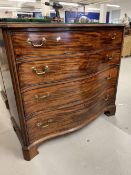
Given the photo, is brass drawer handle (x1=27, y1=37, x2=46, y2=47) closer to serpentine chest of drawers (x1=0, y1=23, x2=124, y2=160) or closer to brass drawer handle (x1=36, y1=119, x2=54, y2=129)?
serpentine chest of drawers (x1=0, y1=23, x2=124, y2=160)

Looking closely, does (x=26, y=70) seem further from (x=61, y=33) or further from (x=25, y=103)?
(x=61, y=33)

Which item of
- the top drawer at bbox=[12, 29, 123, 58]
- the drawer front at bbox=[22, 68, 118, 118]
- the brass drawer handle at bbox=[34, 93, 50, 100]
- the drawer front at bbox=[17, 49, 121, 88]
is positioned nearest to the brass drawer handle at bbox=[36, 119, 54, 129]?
the drawer front at bbox=[22, 68, 118, 118]

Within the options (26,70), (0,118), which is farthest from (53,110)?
(0,118)

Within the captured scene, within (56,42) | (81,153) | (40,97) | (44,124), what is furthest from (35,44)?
(81,153)

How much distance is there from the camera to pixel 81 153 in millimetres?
1274

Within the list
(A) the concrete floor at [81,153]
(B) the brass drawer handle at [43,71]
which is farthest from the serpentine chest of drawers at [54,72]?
(A) the concrete floor at [81,153]

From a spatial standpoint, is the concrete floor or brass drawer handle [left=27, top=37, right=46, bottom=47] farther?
the concrete floor

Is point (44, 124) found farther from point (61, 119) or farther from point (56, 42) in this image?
point (56, 42)

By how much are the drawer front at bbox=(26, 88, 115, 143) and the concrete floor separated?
158mm

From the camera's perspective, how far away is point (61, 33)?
40.1 inches

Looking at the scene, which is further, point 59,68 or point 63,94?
point 63,94

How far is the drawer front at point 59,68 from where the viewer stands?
0.99 m

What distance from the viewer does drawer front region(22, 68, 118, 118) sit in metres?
1.09

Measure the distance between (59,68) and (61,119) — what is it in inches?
17.7
